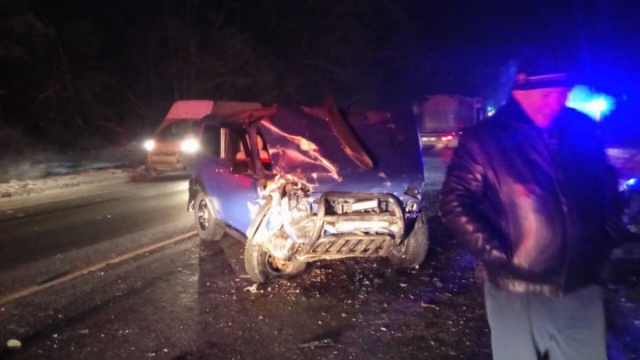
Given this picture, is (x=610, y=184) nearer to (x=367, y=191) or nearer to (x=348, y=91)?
(x=367, y=191)

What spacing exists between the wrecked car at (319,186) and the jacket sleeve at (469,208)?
302 centimetres

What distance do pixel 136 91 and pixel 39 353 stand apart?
28.3 m

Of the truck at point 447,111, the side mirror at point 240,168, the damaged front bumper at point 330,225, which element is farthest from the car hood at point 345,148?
the truck at point 447,111

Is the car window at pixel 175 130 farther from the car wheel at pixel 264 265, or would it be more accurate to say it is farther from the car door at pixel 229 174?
the car wheel at pixel 264 265

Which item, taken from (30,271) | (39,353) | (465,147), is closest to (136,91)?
(30,271)

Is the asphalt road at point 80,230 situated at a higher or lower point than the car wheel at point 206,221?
lower

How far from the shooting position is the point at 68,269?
7.37 metres

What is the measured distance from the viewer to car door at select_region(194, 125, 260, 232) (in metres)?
6.74

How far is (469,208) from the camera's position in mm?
2705

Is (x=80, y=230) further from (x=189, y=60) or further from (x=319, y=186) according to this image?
(x=189, y=60)

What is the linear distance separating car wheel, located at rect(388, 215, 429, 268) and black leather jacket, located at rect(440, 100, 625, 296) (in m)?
4.17

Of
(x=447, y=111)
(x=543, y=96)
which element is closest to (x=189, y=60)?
(x=447, y=111)

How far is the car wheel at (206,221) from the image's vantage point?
8.45 meters

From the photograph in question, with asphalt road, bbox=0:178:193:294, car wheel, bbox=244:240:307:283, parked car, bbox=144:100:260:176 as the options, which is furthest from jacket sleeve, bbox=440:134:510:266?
parked car, bbox=144:100:260:176
